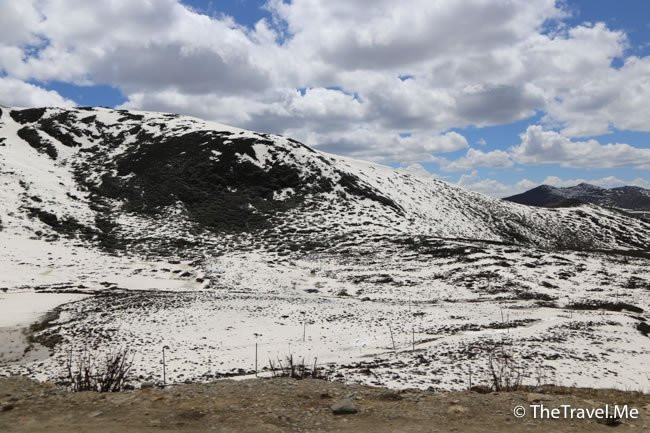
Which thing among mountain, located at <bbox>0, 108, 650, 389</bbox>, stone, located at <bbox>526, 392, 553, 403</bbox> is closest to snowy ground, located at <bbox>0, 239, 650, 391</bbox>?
mountain, located at <bbox>0, 108, 650, 389</bbox>

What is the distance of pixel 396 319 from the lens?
27.3 m

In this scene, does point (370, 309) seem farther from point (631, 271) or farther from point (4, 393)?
point (631, 271)

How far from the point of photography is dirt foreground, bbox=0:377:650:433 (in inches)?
332

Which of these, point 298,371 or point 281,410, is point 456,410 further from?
point 298,371

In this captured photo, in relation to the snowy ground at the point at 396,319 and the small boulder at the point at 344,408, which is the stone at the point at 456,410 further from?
the snowy ground at the point at 396,319

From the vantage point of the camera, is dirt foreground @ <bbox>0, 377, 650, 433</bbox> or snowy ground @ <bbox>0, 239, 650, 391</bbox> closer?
dirt foreground @ <bbox>0, 377, 650, 433</bbox>

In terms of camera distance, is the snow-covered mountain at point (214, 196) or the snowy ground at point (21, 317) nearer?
the snowy ground at point (21, 317)

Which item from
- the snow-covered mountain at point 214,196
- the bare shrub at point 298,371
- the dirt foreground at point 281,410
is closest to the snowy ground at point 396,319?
the bare shrub at point 298,371

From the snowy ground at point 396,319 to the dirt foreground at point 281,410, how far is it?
505cm

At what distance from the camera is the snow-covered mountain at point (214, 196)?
199 ft

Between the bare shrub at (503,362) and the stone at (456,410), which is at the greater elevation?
the stone at (456,410)

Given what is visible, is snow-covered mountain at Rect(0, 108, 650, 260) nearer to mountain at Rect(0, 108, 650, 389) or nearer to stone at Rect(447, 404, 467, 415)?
mountain at Rect(0, 108, 650, 389)

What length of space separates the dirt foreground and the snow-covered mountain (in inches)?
1788

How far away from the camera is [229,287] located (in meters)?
39.2
